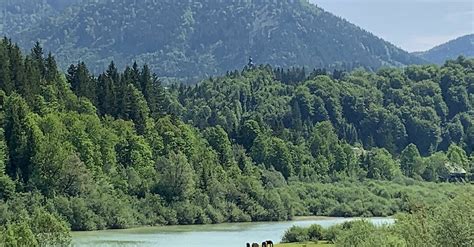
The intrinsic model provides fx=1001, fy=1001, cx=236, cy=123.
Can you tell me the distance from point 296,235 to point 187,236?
14.1m

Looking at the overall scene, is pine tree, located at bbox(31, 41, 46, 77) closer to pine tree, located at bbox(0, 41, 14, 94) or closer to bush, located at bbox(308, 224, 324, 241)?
pine tree, located at bbox(0, 41, 14, 94)

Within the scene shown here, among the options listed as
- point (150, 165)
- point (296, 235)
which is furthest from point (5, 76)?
point (296, 235)

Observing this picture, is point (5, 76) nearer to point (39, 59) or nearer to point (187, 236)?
point (39, 59)

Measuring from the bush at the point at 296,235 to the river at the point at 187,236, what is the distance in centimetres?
252

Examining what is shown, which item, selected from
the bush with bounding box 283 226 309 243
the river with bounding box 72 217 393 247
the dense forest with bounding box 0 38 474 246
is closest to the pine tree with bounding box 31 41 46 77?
the dense forest with bounding box 0 38 474 246

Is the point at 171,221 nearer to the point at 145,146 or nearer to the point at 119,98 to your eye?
the point at 145,146

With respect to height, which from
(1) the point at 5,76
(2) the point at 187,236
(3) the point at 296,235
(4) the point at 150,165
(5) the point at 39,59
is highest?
(5) the point at 39,59

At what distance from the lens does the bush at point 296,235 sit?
78.8 m

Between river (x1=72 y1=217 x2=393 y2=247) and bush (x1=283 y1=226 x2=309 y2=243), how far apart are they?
252 cm

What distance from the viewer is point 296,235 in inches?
3140

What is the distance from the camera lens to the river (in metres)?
78.6

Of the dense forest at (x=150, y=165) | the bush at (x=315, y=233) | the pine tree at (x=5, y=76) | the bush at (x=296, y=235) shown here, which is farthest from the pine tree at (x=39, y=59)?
the bush at (x=315, y=233)

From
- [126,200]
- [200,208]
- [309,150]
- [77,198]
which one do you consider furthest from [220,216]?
[309,150]

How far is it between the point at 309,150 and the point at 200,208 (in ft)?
177
